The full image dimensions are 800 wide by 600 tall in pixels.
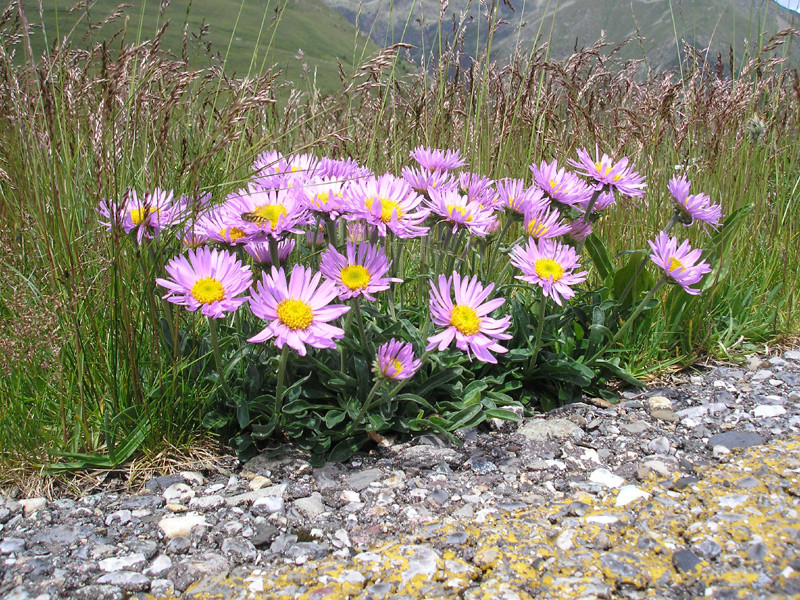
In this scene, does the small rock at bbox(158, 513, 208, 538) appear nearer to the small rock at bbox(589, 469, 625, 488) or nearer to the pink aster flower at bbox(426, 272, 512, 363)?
the pink aster flower at bbox(426, 272, 512, 363)

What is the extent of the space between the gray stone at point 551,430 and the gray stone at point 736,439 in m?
0.39

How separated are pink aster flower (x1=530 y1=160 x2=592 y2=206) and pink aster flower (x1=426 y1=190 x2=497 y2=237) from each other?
0.87 ft

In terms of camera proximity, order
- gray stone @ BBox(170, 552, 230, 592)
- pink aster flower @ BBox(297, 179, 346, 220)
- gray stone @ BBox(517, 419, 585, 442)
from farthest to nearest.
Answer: gray stone @ BBox(517, 419, 585, 442) → pink aster flower @ BBox(297, 179, 346, 220) → gray stone @ BBox(170, 552, 230, 592)

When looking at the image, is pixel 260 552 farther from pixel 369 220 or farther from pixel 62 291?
pixel 62 291

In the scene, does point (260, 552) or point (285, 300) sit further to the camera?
point (285, 300)

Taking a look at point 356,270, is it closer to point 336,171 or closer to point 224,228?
point 224,228

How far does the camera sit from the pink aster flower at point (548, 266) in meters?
1.89

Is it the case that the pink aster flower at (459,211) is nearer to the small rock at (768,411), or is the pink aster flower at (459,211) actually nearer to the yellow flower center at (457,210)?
the yellow flower center at (457,210)

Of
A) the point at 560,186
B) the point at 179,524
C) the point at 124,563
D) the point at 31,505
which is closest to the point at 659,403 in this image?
the point at 560,186

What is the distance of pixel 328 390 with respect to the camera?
1.99 metres

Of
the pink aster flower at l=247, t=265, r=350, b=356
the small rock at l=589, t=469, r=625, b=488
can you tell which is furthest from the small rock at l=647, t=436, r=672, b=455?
the pink aster flower at l=247, t=265, r=350, b=356

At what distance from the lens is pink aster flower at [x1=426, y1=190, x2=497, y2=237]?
1.87 m

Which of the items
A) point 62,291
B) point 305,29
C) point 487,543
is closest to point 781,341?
point 487,543

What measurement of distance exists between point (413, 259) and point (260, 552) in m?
1.72
